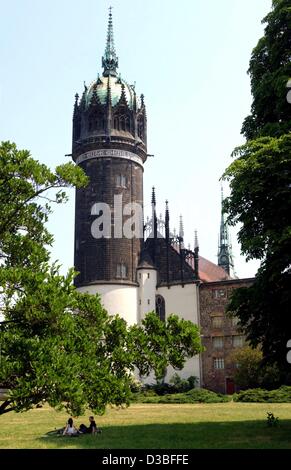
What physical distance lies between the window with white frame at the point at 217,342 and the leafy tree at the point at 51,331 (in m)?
49.3

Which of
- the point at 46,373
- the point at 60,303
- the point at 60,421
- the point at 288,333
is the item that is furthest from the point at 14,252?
the point at 60,421

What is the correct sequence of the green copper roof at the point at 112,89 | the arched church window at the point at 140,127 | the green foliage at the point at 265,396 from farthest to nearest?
the arched church window at the point at 140,127
the green copper roof at the point at 112,89
the green foliage at the point at 265,396

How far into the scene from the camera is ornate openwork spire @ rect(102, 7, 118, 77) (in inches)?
2899

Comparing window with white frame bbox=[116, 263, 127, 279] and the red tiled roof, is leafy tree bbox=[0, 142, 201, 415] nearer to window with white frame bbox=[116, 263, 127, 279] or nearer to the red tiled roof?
window with white frame bbox=[116, 263, 127, 279]

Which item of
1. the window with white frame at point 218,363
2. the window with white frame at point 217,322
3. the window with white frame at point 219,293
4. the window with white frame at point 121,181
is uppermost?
the window with white frame at point 121,181

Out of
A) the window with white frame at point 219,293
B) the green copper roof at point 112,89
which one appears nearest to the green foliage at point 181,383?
the window with white frame at point 219,293

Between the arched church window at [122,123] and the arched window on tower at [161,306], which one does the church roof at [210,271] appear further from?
the arched church window at [122,123]

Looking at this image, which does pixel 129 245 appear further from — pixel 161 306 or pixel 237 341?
pixel 237 341

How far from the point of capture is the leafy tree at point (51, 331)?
10988 mm

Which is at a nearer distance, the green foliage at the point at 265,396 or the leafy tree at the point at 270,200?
the leafy tree at the point at 270,200

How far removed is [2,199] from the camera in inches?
517

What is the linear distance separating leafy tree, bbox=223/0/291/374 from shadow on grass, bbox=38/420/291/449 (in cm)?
310

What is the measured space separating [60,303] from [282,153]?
1180cm

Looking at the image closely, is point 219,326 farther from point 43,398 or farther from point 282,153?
point 43,398
